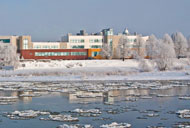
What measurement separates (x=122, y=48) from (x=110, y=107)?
73809 mm

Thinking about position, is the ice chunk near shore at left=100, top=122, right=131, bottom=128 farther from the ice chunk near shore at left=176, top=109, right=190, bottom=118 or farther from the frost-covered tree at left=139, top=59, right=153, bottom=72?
the frost-covered tree at left=139, top=59, right=153, bottom=72

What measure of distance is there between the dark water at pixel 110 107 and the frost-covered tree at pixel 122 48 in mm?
63559

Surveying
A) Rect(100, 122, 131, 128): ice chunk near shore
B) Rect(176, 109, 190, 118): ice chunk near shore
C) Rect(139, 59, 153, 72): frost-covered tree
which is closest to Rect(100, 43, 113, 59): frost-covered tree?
Rect(139, 59, 153, 72): frost-covered tree

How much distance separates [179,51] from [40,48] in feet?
129

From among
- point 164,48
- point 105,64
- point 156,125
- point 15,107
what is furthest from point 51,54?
point 156,125

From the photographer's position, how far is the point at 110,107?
2089 cm

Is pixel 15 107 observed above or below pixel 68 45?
below

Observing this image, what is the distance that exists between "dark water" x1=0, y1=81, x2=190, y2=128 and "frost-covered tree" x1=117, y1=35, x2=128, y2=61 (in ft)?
209

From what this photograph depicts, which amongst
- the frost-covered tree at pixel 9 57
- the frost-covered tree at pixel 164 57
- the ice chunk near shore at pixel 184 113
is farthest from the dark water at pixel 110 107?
the frost-covered tree at pixel 9 57

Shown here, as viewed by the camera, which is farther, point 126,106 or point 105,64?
point 105,64

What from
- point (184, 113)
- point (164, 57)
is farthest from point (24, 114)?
point (164, 57)

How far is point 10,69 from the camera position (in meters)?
60.1

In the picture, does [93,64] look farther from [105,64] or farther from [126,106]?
[126,106]

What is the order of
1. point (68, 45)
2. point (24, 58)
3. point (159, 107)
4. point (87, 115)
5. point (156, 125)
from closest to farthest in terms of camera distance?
point (156, 125), point (87, 115), point (159, 107), point (24, 58), point (68, 45)
